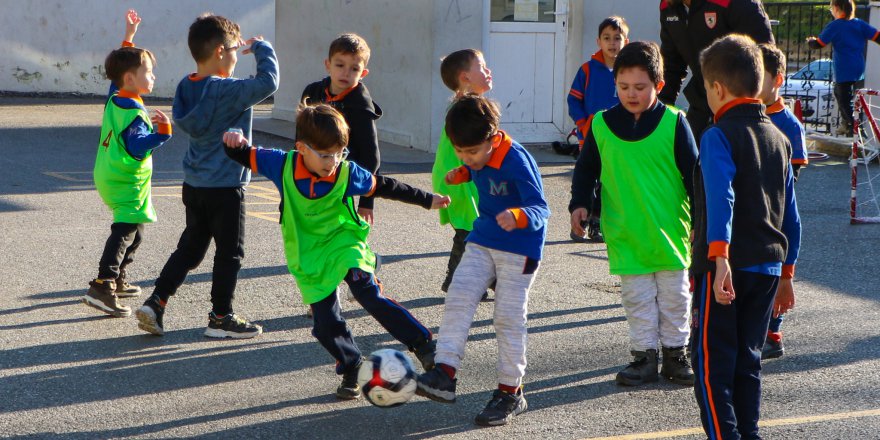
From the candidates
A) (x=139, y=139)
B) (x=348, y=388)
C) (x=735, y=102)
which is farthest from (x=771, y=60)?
(x=139, y=139)

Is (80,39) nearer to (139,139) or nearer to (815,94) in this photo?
(815,94)

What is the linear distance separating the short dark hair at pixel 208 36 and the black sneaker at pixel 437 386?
7.20ft

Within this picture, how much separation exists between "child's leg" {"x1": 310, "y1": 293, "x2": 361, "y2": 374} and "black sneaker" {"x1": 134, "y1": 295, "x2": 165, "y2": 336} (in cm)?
129

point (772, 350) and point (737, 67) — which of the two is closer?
point (737, 67)

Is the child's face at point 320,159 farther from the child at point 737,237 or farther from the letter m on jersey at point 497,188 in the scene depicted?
the child at point 737,237

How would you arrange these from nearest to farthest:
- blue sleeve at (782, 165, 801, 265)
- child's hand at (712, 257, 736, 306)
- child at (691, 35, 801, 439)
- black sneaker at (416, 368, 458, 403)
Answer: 1. child's hand at (712, 257, 736, 306)
2. child at (691, 35, 801, 439)
3. blue sleeve at (782, 165, 801, 265)
4. black sneaker at (416, 368, 458, 403)

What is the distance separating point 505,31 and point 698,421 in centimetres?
904

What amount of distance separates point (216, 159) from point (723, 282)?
288 centimetres

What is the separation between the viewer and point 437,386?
4398mm

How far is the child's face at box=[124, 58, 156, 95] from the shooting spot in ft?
19.9

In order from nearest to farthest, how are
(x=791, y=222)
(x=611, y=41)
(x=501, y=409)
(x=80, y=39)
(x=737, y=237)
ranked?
1. (x=737, y=237)
2. (x=791, y=222)
3. (x=501, y=409)
4. (x=611, y=41)
5. (x=80, y=39)

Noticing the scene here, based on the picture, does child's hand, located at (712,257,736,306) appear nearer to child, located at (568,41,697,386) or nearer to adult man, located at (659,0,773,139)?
child, located at (568,41,697,386)

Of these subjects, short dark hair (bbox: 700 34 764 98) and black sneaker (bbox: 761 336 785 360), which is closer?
short dark hair (bbox: 700 34 764 98)

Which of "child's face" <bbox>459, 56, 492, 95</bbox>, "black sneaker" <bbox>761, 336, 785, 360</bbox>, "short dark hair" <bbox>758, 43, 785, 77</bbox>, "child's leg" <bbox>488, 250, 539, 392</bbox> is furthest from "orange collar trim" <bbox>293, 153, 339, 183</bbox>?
"black sneaker" <bbox>761, 336, 785, 360</bbox>
